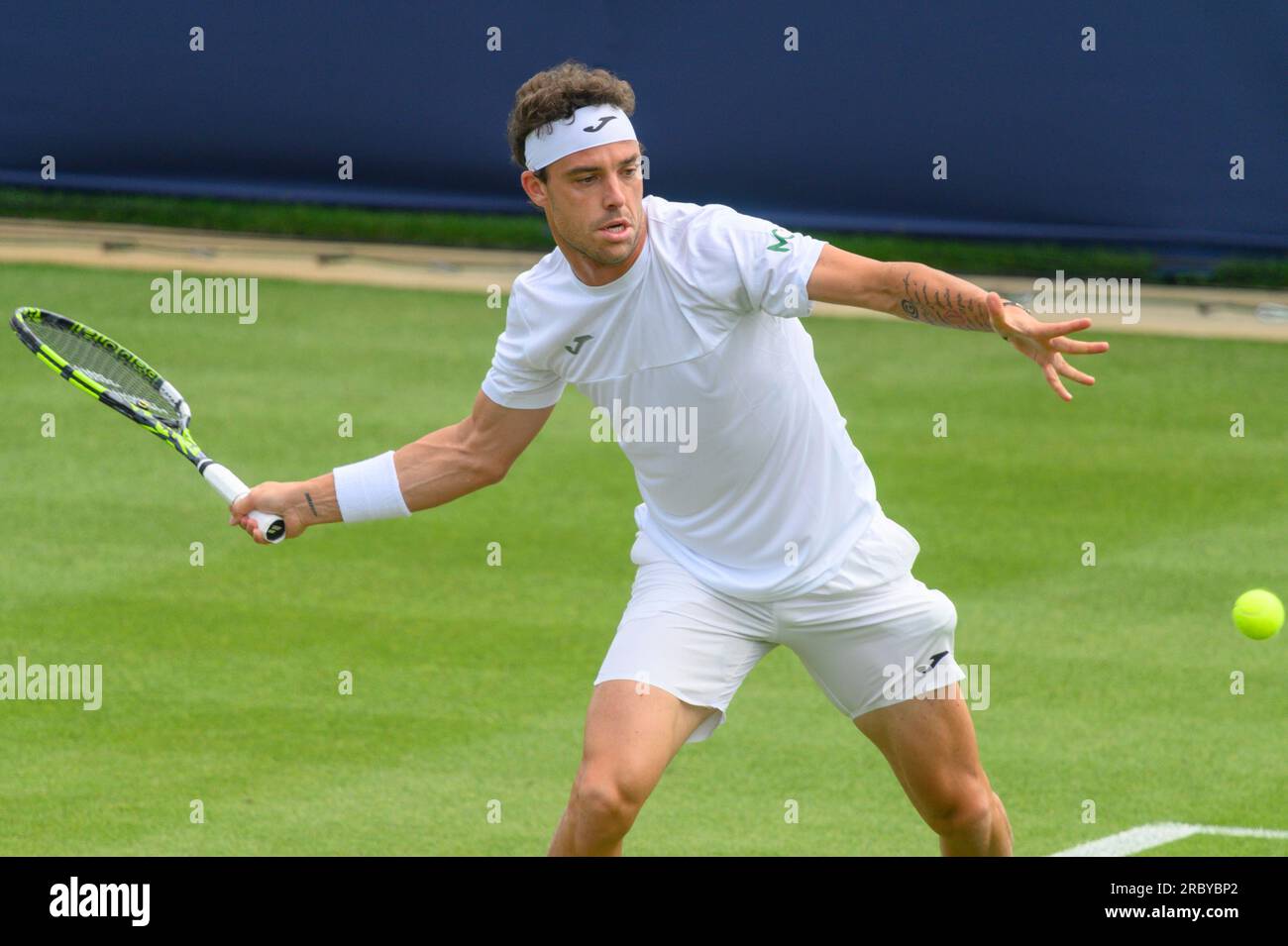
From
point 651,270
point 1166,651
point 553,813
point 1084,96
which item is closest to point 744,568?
point 651,270

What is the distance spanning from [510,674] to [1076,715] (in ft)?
7.04

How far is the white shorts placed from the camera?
Result: 5.36 metres

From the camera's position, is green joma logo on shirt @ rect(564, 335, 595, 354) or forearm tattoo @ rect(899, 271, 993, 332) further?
green joma logo on shirt @ rect(564, 335, 595, 354)

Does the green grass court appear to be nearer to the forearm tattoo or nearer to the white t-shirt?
the white t-shirt

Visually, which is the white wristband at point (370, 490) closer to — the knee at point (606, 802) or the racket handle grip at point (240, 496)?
the racket handle grip at point (240, 496)

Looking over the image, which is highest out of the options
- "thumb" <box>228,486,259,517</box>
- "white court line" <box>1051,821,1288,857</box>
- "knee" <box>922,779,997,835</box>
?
"thumb" <box>228,486,259,517</box>

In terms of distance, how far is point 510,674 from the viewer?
26.5ft

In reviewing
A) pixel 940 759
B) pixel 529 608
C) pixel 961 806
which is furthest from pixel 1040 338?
pixel 529 608

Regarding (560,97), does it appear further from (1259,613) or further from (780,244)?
(1259,613)

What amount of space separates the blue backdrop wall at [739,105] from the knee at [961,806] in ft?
27.0

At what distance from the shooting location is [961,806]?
543 cm

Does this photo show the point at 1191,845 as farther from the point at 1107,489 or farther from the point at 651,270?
the point at 1107,489

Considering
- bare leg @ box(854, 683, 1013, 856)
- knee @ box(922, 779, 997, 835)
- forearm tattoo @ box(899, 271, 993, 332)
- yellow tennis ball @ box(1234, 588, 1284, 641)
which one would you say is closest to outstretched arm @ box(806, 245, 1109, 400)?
forearm tattoo @ box(899, 271, 993, 332)

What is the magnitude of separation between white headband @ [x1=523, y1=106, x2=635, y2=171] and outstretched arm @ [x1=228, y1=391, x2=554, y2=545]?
2.30 ft
